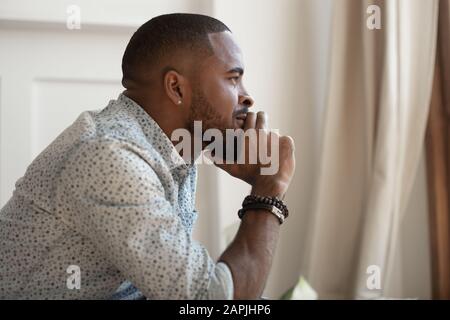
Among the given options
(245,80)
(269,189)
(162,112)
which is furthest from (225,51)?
(245,80)

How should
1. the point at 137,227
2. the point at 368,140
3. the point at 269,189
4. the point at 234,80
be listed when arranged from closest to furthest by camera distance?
the point at 137,227, the point at 269,189, the point at 234,80, the point at 368,140

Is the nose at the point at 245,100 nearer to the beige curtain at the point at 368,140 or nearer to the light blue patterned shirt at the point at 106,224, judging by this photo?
the light blue patterned shirt at the point at 106,224

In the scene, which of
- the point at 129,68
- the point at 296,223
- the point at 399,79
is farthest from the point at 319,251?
the point at 129,68

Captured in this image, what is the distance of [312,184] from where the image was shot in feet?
7.10

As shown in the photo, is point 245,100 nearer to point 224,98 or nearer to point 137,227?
point 224,98

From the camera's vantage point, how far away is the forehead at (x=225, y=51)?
113 cm

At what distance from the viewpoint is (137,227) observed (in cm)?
85

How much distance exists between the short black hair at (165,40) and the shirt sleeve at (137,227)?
246 mm

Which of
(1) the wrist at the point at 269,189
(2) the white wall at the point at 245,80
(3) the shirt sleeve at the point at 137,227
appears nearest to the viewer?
(3) the shirt sleeve at the point at 137,227

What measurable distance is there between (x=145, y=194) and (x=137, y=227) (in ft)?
0.16

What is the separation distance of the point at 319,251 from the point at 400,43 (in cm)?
70

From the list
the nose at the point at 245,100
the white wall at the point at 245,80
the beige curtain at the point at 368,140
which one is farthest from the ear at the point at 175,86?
the beige curtain at the point at 368,140

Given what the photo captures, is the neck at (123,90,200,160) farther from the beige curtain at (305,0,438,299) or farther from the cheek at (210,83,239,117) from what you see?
the beige curtain at (305,0,438,299)

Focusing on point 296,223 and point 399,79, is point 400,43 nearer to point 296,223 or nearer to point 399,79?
point 399,79
